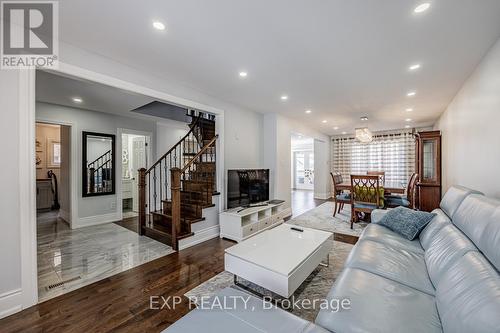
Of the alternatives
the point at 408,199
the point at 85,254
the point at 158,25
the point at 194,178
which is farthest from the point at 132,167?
the point at 408,199

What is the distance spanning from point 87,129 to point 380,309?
5.53 meters

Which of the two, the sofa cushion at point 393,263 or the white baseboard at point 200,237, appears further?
the white baseboard at point 200,237

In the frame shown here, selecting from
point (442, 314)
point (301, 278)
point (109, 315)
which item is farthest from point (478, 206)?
point (109, 315)

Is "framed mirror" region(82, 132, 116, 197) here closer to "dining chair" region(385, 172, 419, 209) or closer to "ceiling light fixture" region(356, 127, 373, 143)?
"ceiling light fixture" region(356, 127, 373, 143)

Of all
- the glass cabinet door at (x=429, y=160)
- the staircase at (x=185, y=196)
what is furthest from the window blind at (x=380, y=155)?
the staircase at (x=185, y=196)

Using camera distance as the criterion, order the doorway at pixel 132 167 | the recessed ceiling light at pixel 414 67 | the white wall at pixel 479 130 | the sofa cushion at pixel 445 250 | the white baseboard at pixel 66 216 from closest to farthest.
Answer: the sofa cushion at pixel 445 250
the white wall at pixel 479 130
the recessed ceiling light at pixel 414 67
the white baseboard at pixel 66 216
the doorway at pixel 132 167

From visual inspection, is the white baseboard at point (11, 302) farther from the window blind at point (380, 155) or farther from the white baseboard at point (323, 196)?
the window blind at point (380, 155)

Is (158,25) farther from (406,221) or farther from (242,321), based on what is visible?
(406,221)

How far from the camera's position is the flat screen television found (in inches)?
148

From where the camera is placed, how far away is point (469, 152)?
282 cm

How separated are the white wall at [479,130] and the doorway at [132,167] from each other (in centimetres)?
611

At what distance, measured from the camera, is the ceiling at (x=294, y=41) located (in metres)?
1.62

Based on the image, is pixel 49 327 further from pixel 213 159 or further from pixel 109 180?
pixel 109 180

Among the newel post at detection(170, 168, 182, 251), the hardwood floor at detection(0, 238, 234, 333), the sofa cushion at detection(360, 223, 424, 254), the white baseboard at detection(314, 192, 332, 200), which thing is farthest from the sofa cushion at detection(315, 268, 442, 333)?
the white baseboard at detection(314, 192, 332, 200)
